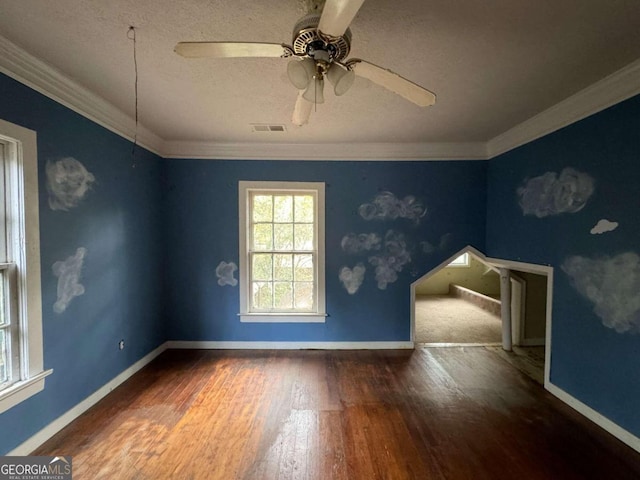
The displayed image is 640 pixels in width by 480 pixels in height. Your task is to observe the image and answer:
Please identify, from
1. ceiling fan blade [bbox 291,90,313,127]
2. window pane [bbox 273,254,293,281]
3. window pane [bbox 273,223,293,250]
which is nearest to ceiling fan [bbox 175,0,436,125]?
ceiling fan blade [bbox 291,90,313,127]

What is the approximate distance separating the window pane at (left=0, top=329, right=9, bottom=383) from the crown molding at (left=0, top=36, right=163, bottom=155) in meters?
1.59

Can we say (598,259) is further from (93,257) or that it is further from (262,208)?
(93,257)

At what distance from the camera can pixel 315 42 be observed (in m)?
1.23

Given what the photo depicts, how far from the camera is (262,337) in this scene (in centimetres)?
355

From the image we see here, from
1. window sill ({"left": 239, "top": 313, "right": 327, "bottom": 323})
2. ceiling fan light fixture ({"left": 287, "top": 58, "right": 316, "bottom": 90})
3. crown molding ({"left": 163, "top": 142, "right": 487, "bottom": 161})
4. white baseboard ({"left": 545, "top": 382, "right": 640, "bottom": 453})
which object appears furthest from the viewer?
window sill ({"left": 239, "top": 313, "right": 327, "bottom": 323})

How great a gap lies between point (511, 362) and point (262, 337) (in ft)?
9.67

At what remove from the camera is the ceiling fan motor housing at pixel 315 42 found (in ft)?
3.86

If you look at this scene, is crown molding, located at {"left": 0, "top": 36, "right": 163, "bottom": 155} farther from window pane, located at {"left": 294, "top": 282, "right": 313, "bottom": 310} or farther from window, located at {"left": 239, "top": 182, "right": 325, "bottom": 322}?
window pane, located at {"left": 294, "top": 282, "right": 313, "bottom": 310}

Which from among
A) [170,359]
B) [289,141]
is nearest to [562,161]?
[289,141]

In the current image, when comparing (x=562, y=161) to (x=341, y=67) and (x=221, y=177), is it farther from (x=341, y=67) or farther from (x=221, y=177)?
(x=221, y=177)

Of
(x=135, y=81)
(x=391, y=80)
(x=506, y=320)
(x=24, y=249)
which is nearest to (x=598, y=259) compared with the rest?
(x=506, y=320)

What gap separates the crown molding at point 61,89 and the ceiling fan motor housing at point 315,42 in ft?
5.72

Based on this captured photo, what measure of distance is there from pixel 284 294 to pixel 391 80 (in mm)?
2801

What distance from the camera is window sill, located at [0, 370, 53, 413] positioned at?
1667 mm
